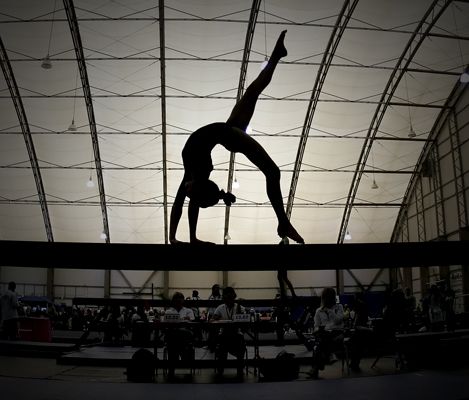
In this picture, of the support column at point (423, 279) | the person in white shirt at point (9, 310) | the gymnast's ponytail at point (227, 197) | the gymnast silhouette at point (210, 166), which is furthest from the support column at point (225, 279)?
the gymnast's ponytail at point (227, 197)

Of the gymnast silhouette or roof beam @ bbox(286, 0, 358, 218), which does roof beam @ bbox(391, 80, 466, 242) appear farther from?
the gymnast silhouette

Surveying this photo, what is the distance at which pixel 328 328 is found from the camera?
634cm

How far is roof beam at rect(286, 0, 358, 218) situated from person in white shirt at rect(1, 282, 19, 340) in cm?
1380

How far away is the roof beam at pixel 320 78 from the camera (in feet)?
56.2

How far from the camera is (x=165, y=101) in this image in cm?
2034

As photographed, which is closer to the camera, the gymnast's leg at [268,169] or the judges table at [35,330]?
the gymnast's leg at [268,169]

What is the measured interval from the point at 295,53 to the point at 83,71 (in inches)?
329

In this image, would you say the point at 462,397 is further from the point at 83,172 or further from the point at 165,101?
the point at 83,172

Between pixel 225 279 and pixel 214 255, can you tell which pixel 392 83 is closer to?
pixel 225 279

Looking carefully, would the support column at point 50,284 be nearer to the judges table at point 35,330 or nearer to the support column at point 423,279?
the judges table at point 35,330

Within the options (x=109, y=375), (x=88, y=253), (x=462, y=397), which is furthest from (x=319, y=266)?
(x=109, y=375)

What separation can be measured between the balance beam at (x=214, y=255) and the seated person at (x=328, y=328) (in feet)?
9.30

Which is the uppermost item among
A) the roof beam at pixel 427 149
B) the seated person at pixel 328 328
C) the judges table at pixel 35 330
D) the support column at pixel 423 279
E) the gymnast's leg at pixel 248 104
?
the roof beam at pixel 427 149

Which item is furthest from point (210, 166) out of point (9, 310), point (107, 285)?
point (107, 285)
